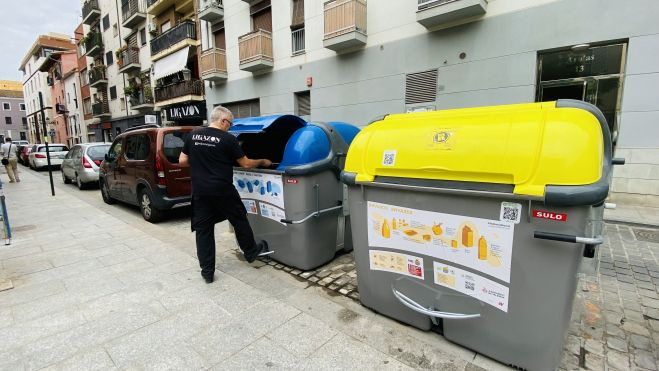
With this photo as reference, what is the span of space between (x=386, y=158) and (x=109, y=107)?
99.9 feet

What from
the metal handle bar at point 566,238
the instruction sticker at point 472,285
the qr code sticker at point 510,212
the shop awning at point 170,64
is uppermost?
the shop awning at point 170,64

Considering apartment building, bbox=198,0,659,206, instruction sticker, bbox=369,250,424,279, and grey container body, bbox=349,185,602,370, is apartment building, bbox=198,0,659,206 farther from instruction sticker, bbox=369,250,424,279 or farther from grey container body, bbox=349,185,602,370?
instruction sticker, bbox=369,250,424,279

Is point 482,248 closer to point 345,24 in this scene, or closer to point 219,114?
point 219,114

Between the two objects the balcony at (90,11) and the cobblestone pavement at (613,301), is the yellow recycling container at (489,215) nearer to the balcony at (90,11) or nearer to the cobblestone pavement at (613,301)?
the cobblestone pavement at (613,301)

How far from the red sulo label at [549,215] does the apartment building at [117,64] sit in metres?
18.6

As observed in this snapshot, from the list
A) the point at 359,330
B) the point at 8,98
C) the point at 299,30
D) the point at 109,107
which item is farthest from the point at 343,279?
the point at 8,98

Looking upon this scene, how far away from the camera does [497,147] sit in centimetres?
185

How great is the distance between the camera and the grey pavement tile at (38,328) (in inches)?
97.3

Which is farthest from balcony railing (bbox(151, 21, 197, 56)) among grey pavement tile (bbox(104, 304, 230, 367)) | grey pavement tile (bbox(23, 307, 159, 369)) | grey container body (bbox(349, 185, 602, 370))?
grey container body (bbox(349, 185, 602, 370))

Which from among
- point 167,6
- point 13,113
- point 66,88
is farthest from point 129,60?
point 13,113

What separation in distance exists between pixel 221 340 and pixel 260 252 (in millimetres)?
1416

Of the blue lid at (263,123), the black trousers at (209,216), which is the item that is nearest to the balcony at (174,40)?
the blue lid at (263,123)

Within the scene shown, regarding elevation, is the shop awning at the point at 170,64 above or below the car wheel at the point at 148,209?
above

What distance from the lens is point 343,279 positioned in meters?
3.40
